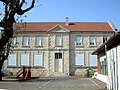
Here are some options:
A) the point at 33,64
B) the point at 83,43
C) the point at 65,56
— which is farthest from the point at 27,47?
the point at 83,43

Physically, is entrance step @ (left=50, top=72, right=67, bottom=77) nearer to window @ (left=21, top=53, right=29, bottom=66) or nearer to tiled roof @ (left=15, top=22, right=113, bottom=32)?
window @ (left=21, top=53, right=29, bottom=66)

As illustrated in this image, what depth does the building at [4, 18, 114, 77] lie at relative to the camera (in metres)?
45.6

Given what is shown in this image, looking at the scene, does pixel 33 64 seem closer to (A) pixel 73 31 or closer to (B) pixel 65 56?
(B) pixel 65 56

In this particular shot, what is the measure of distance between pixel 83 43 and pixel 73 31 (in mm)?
2754

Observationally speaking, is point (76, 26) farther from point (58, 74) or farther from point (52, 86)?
point (52, 86)

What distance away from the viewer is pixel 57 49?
46.2 metres

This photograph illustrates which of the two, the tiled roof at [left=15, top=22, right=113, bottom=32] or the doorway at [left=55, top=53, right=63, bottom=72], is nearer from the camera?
the doorway at [left=55, top=53, right=63, bottom=72]

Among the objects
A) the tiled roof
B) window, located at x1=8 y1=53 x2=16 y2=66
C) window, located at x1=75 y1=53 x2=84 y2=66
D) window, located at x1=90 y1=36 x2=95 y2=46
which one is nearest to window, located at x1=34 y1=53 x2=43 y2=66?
window, located at x1=8 y1=53 x2=16 y2=66

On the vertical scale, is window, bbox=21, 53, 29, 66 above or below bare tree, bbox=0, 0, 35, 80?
below

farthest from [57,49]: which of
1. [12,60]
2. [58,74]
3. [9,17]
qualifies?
[9,17]

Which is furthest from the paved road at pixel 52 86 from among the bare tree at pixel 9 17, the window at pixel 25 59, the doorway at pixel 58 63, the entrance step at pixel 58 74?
the window at pixel 25 59

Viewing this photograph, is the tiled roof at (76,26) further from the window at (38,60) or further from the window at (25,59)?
the window at (38,60)

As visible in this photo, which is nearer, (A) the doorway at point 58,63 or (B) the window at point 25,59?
(A) the doorway at point 58,63

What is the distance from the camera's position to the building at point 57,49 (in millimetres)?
45562
